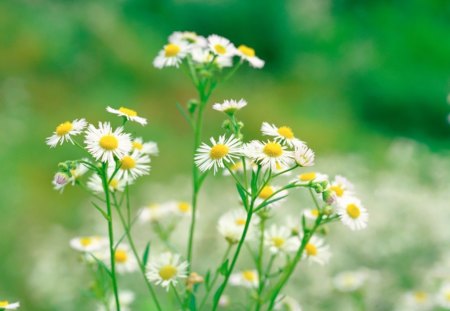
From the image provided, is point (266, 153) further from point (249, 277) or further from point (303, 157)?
point (249, 277)

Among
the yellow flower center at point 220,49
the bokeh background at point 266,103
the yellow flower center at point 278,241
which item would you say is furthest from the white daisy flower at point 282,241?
the bokeh background at point 266,103

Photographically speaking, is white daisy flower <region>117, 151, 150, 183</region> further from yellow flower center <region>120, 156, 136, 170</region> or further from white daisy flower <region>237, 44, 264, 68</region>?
white daisy flower <region>237, 44, 264, 68</region>

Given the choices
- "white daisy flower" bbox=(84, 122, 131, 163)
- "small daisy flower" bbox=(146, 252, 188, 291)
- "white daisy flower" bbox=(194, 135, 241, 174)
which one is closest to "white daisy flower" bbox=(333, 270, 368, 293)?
"small daisy flower" bbox=(146, 252, 188, 291)

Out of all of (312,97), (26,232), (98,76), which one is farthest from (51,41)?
(26,232)

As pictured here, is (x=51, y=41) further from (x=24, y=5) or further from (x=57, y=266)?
(x=57, y=266)

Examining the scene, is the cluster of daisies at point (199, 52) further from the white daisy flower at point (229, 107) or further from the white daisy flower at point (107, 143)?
the white daisy flower at point (107, 143)

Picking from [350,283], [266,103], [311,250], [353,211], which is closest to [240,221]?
[311,250]
